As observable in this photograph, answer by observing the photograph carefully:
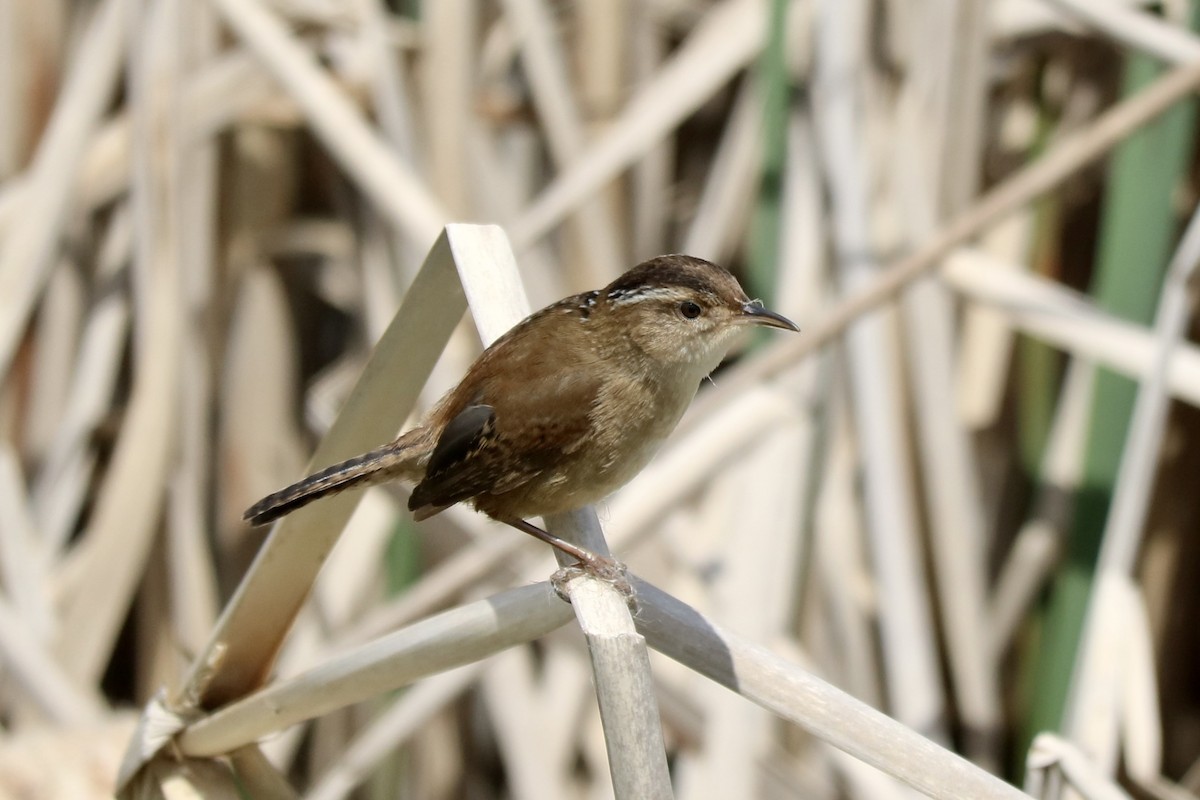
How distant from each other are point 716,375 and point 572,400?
121cm

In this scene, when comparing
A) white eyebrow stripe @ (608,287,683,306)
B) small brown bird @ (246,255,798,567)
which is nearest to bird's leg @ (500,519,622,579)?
small brown bird @ (246,255,798,567)

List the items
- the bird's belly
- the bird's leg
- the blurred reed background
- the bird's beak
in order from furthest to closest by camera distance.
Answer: the blurred reed background < the bird's beak < the bird's belly < the bird's leg

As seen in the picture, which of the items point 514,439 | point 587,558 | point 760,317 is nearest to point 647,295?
point 760,317

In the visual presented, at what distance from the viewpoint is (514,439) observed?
4.91 ft

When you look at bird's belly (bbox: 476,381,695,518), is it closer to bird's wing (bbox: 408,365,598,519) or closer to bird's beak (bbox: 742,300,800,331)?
bird's wing (bbox: 408,365,598,519)

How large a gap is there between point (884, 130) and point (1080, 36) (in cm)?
40

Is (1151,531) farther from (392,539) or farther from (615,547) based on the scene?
(392,539)

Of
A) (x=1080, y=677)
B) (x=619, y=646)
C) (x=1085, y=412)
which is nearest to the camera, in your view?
(x=619, y=646)

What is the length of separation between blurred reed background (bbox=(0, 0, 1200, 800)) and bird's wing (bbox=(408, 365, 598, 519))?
0.52 m

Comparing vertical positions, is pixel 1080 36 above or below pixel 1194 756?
above

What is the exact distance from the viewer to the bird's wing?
4.88 feet

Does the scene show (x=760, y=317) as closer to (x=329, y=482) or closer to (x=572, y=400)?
(x=572, y=400)

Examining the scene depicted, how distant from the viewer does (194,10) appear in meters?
2.55

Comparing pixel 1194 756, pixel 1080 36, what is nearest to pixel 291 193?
pixel 1080 36
